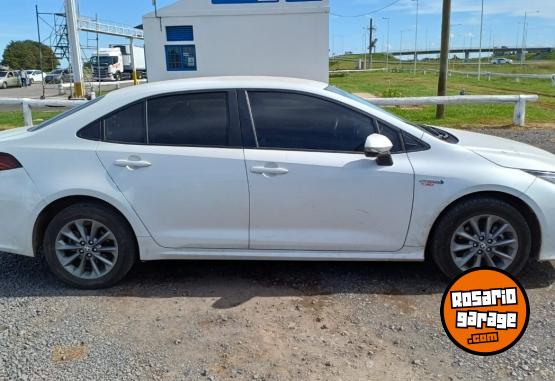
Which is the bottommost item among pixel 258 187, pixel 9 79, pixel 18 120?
pixel 18 120

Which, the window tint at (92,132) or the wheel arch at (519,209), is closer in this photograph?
the wheel arch at (519,209)

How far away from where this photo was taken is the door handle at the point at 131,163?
3.58 metres

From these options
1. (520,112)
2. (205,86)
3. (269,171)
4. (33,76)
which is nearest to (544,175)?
(269,171)

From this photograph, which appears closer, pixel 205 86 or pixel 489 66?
pixel 205 86

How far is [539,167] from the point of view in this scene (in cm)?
361

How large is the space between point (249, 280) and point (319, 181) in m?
1.03

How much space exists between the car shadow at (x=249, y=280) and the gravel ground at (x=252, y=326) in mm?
15

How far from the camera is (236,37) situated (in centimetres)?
1158

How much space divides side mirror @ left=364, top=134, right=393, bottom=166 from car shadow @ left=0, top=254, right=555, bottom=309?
99 centimetres

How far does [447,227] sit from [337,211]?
81 centimetres

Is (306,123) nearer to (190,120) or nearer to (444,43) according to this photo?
(190,120)

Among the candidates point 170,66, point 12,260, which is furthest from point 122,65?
point 12,260

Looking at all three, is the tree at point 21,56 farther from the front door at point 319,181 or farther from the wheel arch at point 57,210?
the front door at point 319,181

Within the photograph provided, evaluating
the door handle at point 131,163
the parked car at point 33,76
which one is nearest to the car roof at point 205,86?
the door handle at point 131,163
